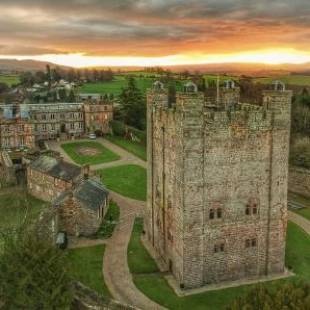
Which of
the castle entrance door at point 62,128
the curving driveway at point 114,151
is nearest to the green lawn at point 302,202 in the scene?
the curving driveway at point 114,151

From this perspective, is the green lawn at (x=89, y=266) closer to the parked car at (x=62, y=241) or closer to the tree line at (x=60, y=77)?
the parked car at (x=62, y=241)

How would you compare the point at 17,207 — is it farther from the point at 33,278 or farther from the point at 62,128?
the point at 62,128

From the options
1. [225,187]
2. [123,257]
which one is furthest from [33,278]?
[225,187]

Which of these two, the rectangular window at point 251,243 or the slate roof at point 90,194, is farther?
the slate roof at point 90,194

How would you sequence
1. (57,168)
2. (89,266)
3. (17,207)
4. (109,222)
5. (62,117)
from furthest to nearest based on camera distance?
(62,117) < (57,168) < (17,207) < (109,222) < (89,266)

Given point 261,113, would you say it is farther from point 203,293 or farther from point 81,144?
point 81,144

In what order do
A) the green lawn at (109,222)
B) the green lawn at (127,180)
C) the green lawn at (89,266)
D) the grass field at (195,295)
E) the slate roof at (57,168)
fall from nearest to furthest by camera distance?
the grass field at (195,295), the green lawn at (89,266), the green lawn at (109,222), the slate roof at (57,168), the green lawn at (127,180)
